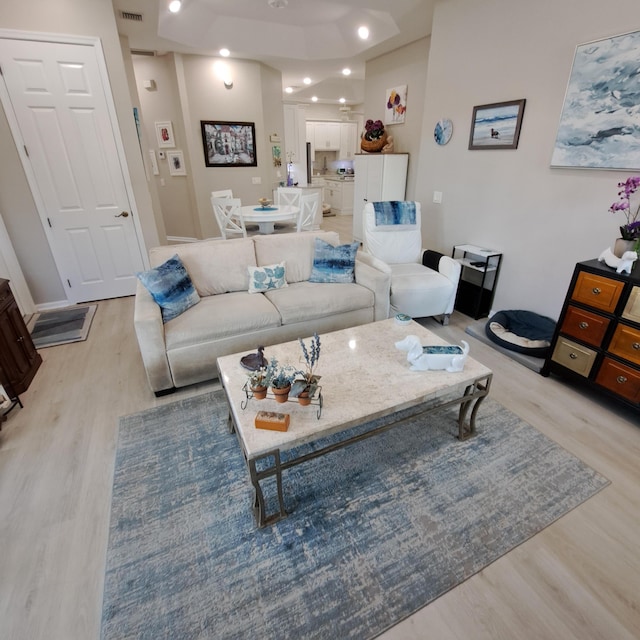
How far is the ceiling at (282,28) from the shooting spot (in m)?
3.63

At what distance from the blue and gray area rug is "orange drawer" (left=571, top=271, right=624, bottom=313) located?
0.87 m

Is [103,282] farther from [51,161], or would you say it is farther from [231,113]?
[231,113]

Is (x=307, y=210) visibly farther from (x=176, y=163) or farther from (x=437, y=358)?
(x=437, y=358)

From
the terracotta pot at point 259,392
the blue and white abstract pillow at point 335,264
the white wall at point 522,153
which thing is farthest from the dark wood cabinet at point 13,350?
the white wall at point 522,153

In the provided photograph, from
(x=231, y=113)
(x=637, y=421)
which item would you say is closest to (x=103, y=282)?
(x=231, y=113)

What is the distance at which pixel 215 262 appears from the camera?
2.75 m

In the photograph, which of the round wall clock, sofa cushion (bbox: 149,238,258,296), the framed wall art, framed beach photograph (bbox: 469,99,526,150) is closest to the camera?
sofa cushion (bbox: 149,238,258,296)

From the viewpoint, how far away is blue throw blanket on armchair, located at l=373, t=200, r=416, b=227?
3445mm

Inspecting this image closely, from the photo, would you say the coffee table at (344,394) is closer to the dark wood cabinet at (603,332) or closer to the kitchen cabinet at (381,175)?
the dark wood cabinet at (603,332)

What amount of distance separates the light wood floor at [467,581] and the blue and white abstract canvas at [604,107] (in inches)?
63.6

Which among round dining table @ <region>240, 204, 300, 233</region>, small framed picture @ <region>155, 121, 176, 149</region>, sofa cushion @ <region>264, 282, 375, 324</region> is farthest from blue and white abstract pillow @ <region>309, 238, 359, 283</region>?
small framed picture @ <region>155, 121, 176, 149</region>

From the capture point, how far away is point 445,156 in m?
3.68

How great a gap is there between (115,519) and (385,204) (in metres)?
3.22

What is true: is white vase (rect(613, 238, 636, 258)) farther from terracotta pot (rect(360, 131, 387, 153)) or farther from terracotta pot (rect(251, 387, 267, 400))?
terracotta pot (rect(360, 131, 387, 153))
